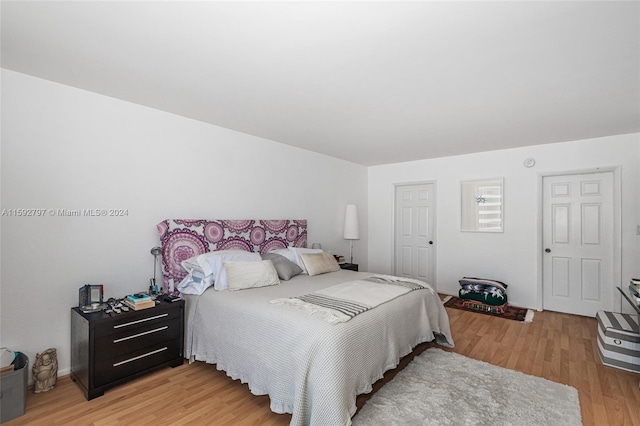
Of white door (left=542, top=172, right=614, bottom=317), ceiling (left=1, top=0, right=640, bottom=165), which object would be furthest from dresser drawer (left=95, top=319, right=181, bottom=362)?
white door (left=542, top=172, right=614, bottom=317)

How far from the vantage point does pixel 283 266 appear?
3.42 m

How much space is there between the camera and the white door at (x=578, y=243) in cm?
395

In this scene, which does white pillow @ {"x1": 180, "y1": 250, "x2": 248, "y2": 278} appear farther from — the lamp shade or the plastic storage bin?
the lamp shade

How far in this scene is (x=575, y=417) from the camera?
79.7 inches

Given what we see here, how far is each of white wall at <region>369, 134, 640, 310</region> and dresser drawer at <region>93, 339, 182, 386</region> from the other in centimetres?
412

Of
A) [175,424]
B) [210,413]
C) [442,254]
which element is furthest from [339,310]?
[442,254]

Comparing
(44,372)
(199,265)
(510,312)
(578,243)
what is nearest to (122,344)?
(44,372)

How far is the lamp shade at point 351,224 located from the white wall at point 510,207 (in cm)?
92

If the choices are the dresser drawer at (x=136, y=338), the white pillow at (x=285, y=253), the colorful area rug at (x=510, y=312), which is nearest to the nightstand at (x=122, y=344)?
the dresser drawer at (x=136, y=338)

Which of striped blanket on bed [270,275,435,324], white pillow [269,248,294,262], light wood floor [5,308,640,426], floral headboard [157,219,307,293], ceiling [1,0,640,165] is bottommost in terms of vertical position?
light wood floor [5,308,640,426]

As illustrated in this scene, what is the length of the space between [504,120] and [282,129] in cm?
248

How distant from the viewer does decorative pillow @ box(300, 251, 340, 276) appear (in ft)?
11.9

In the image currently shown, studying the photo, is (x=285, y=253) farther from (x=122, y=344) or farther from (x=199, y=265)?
(x=122, y=344)

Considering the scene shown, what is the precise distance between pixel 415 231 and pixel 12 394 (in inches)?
210
